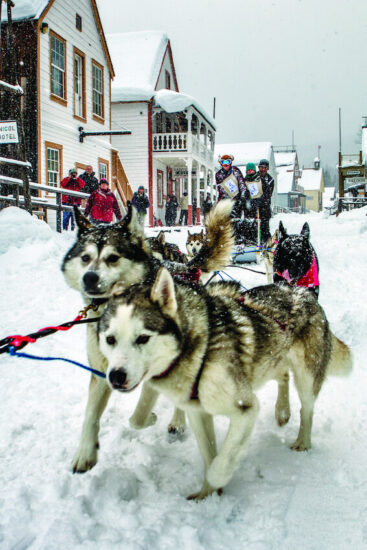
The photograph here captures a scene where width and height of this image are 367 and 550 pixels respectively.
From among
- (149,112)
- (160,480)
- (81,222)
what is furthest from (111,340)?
(149,112)

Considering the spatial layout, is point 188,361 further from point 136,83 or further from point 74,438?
point 136,83

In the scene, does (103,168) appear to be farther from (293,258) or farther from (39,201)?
(293,258)

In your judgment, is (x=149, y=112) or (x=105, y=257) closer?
(x=105, y=257)

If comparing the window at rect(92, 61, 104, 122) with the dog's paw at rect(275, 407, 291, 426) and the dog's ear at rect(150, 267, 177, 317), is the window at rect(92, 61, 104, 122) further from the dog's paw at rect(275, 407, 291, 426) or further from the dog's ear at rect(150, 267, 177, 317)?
the dog's ear at rect(150, 267, 177, 317)

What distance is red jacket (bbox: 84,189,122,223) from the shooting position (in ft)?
34.0

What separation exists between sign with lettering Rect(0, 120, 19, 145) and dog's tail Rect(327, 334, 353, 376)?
6732 millimetres

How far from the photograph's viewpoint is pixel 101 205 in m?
10.4

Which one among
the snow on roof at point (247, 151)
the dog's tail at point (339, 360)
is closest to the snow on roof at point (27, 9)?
the dog's tail at point (339, 360)

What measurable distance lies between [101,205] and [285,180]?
52088 mm

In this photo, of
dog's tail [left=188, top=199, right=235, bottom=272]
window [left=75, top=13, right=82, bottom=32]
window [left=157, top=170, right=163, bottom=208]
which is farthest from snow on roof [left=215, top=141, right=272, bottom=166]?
dog's tail [left=188, top=199, right=235, bottom=272]

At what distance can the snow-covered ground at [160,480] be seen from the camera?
77.7 inches

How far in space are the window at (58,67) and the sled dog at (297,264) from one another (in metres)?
11.7

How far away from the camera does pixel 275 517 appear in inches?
83.5

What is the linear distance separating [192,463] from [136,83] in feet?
68.2
